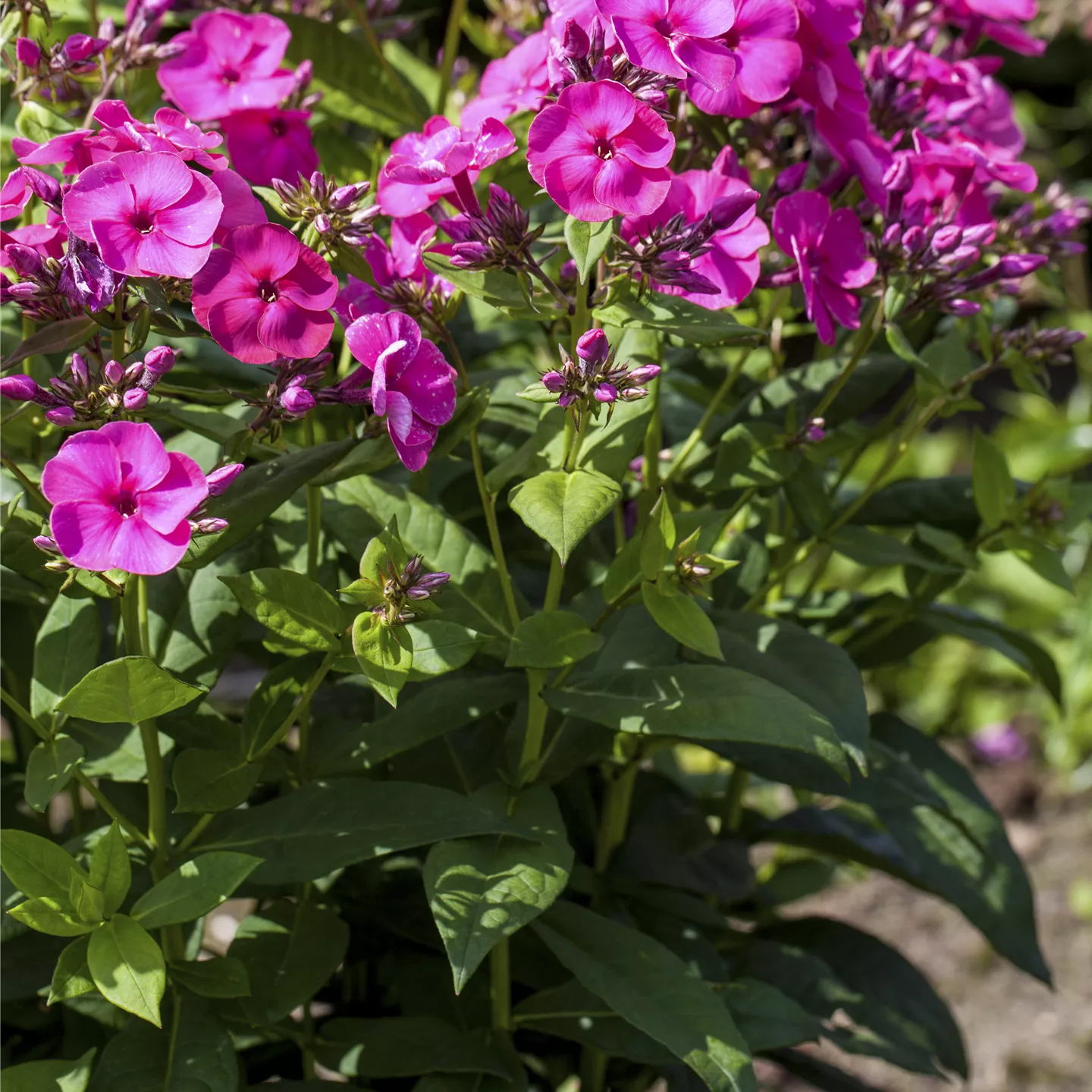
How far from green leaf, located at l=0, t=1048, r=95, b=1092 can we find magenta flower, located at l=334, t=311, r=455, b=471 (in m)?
0.44

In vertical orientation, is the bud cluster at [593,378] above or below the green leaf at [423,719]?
above

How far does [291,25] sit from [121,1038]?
2.85 ft

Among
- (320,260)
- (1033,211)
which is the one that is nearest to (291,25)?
(320,260)

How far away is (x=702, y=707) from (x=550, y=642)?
106mm

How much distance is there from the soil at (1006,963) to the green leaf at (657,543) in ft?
4.28

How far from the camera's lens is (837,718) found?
863mm

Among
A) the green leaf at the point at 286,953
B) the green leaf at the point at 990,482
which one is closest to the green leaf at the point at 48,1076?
the green leaf at the point at 286,953

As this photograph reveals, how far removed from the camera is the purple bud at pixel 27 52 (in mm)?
810

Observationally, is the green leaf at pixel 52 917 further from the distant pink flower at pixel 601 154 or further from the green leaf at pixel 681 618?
the distant pink flower at pixel 601 154

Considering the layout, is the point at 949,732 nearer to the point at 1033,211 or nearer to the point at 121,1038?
the point at 1033,211

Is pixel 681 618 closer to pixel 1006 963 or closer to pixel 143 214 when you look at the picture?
pixel 143 214

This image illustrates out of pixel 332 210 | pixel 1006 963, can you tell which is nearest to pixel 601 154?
pixel 332 210

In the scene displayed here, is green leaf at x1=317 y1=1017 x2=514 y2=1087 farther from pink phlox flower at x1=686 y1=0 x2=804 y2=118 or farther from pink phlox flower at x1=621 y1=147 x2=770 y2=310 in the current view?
pink phlox flower at x1=686 y1=0 x2=804 y2=118

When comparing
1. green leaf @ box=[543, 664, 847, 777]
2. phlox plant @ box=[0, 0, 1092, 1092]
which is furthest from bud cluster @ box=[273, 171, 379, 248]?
green leaf @ box=[543, 664, 847, 777]
